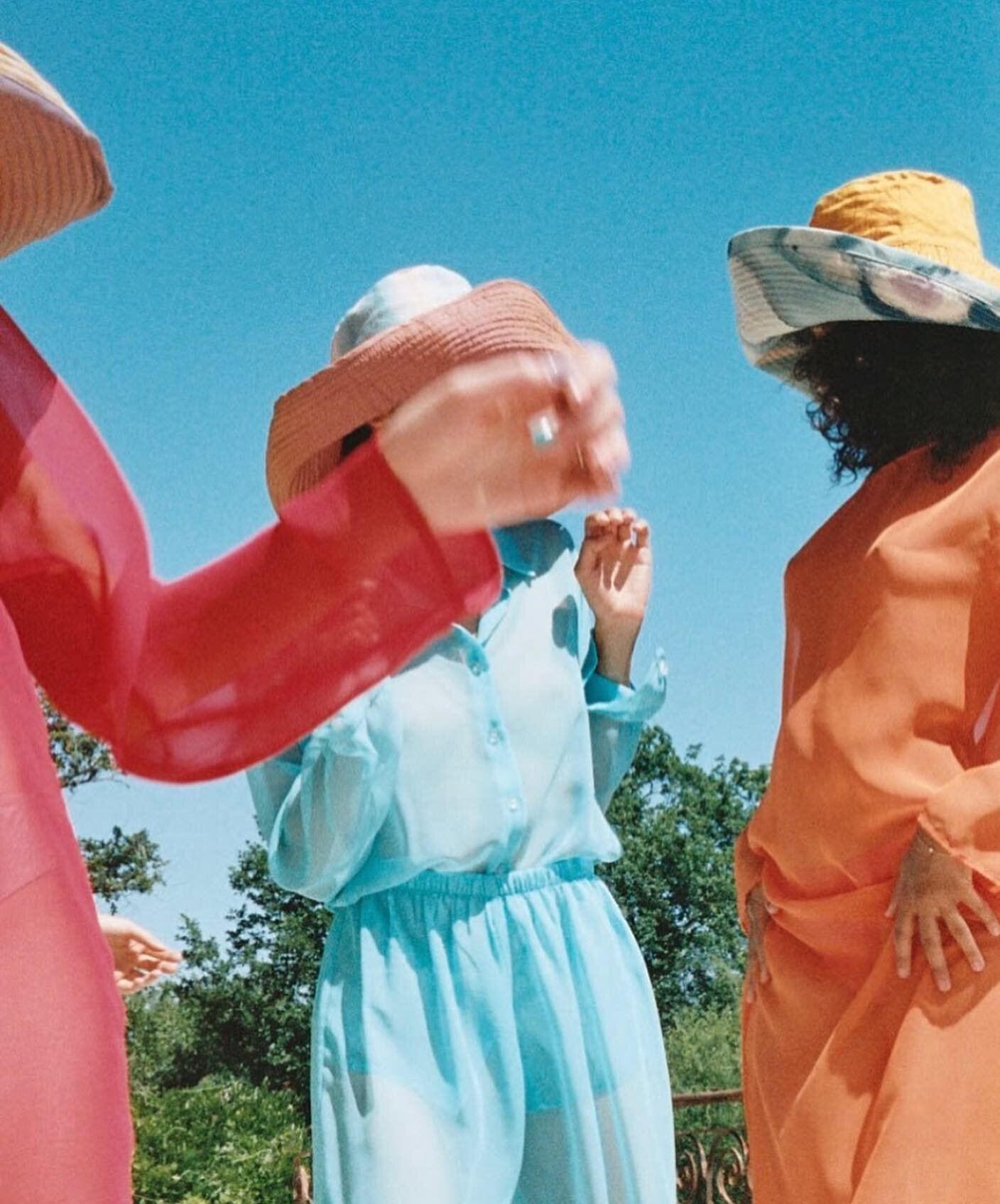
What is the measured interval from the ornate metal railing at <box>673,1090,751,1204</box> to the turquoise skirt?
374 cm

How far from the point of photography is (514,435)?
2.88 feet

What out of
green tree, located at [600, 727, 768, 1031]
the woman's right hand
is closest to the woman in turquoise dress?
the woman's right hand

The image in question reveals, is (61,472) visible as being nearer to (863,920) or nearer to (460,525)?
(460,525)

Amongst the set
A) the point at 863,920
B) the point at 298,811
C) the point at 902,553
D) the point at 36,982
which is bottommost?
the point at 36,982

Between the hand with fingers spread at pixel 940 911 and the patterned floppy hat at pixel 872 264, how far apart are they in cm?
74

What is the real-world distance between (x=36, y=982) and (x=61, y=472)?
321 millimetres

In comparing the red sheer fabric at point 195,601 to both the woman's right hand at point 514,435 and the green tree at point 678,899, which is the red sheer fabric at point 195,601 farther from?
the green tree at point 678,899

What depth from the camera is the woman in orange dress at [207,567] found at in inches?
34.2

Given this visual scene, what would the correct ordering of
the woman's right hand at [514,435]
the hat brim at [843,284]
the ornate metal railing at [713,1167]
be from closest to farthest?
1. the woman's right hand at [514,435]
2. the hat brim at [843,284]
3. the ornate metal railing at [713,1167]

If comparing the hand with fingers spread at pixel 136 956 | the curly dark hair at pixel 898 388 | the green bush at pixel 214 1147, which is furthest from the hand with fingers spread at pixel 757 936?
the green bush at pixel 214 1147

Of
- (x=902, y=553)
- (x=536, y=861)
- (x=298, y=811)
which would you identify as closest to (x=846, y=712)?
(x=902, y=553)

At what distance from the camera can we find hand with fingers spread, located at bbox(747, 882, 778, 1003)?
219 cm

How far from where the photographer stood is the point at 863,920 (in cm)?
204

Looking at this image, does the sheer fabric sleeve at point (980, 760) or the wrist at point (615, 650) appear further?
the wrist at point (615, 650)
